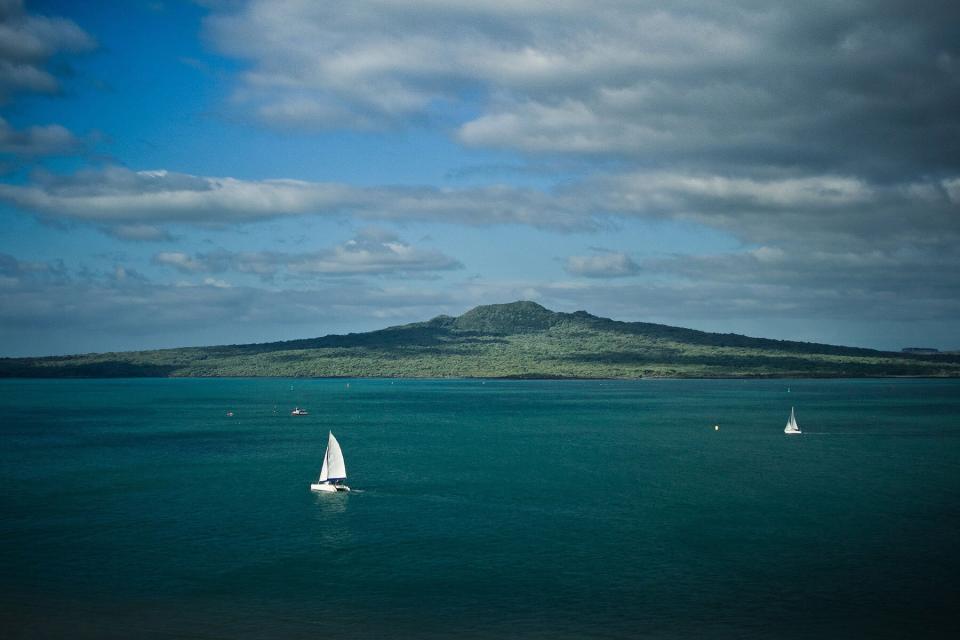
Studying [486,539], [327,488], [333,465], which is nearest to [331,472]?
[333,465]

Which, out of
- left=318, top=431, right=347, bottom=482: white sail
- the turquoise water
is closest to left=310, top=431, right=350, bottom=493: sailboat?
left=318, top=431, right=347, bottom=482: white sail

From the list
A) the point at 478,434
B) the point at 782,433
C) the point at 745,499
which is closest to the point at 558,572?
the point at 745,499

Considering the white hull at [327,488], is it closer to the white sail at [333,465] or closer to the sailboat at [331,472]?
the sailboat at [331,472]

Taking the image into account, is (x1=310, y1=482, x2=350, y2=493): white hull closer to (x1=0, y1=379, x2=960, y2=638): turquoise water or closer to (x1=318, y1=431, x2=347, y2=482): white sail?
(x1=318, y1=431, x2=347, y2=482): white sail

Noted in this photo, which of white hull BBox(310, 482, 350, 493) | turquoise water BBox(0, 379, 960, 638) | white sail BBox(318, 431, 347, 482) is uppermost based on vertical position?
white sail BBox(318, 431, 347, 482)

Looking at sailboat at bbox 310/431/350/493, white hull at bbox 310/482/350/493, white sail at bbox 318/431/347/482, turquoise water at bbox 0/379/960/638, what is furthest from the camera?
white sail at bbox 318/431/347/482

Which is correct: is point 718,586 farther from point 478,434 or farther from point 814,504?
point 478,434

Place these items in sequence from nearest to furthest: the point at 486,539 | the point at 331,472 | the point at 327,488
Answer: the point at 486,539, the point at 327,488, the point at 331,472

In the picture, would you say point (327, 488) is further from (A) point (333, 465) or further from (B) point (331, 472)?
(A) point (333, 465)

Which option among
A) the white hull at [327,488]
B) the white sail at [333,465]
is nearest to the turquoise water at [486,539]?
the white hull at [327,488]
